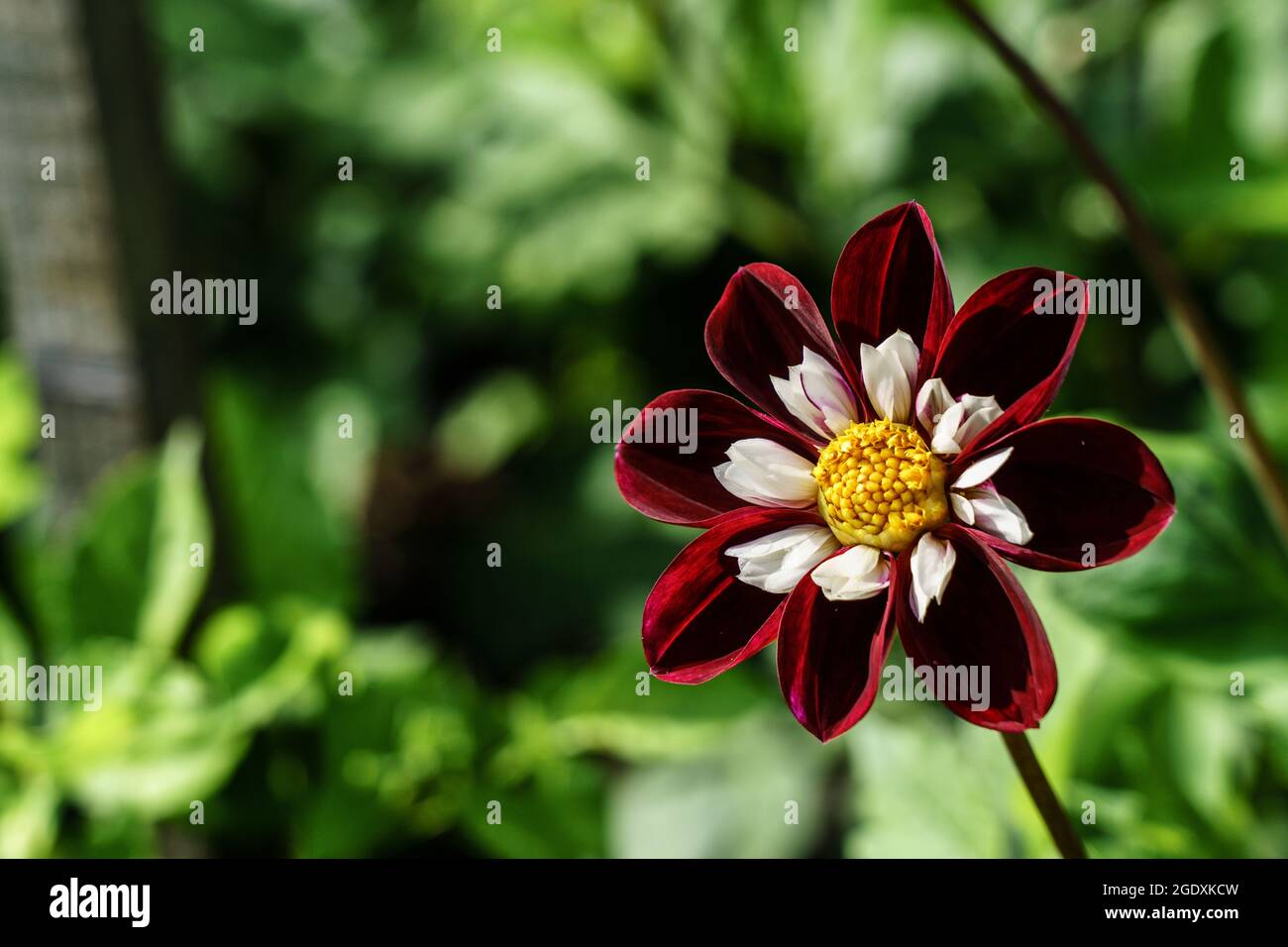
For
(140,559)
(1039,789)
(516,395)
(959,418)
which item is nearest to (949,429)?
(959,418)

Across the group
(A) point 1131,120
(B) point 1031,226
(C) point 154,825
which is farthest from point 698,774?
(A) point 1131,120

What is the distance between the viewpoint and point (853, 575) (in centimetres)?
39

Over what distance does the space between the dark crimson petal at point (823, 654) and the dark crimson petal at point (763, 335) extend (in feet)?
0.22

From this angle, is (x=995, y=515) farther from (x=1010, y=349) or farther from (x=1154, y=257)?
(x=1154, y=257)

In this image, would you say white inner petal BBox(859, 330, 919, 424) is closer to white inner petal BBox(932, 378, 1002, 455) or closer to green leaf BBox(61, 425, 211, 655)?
white inner petal BBox(932, 378, 1002, 455)

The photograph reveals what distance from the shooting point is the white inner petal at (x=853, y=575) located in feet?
1.28

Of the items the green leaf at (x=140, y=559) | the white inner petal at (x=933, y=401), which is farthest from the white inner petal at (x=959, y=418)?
the green leaf at (x=140, y=559)

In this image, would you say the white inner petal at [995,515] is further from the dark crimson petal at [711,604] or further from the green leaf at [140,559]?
the green leaf at [140,559]

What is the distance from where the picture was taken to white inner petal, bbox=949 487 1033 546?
0.38 meters

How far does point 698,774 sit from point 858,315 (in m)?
0.80

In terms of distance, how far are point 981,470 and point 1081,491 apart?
1.3 inches

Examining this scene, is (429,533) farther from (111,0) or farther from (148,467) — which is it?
(111,0)

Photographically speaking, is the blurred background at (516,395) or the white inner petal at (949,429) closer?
the white inner petal at (949,429)

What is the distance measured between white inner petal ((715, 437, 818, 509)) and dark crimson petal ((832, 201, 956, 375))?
0.16 ft
